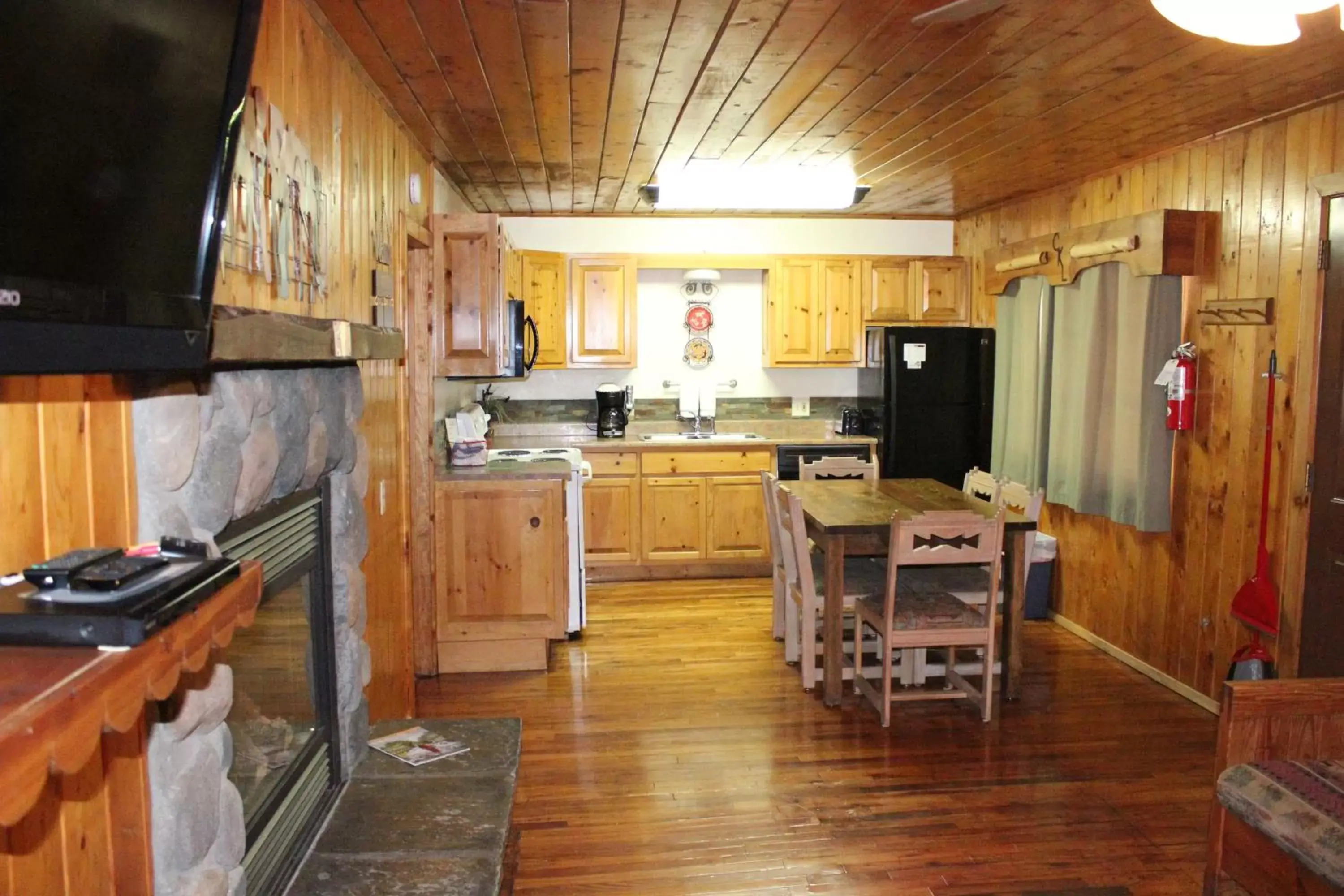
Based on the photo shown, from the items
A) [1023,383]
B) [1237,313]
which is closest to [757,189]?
[1023,383]

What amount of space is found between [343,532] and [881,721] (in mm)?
2249

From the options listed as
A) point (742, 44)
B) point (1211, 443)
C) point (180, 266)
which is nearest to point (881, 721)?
point (1211, 443)

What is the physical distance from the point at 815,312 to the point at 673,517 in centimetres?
165

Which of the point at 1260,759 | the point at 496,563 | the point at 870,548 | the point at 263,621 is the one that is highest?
the point at 263,621

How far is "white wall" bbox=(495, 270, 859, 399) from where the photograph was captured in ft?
21.5

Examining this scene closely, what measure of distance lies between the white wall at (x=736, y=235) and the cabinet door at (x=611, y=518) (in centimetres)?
156

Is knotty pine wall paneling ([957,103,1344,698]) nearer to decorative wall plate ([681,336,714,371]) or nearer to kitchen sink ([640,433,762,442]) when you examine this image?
kitchen sink ([640,433,762,442])

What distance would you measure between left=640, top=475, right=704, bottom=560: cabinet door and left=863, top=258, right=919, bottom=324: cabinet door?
1.62 metres

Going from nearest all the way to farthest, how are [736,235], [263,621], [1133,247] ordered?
[263,621], [1133,247], [736,235]

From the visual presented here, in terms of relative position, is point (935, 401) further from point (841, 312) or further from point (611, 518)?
point (611, 518)

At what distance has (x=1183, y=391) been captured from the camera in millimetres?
4027

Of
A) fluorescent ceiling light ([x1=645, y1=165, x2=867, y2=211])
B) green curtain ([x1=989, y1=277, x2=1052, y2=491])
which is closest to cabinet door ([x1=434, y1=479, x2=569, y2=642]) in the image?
fluorescent ceiling light ([x1=645, y1=165, x2=867, y2=211])

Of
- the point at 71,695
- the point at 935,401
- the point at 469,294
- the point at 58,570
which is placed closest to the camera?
the point at 71,695

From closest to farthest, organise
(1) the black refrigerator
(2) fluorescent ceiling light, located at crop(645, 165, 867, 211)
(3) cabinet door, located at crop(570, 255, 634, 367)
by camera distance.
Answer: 1. (2) fluorescent ceiling light, located at crop(645, 165, 867, 211)
2. (1) the black refrigerator
3. (3) cabinet door, located at crop(570, 255, 634, 367)
